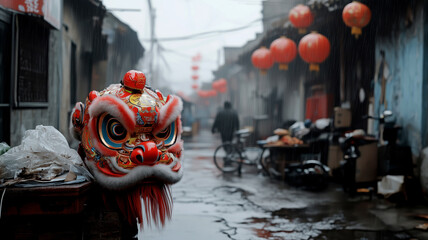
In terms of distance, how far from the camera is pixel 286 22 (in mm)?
14609

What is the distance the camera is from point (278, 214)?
7793 millimetres

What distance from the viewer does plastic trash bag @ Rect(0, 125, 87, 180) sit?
3.86 m

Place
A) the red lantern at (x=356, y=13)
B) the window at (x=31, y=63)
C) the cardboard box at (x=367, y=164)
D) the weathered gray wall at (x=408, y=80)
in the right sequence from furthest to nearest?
the cardboard box at (x=367, y=164)
the red lantern at (x=356, y=13)
the weathered gray wall at (x=408, y=80)
the window at (x=31, y=63)

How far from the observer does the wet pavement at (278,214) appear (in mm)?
6480

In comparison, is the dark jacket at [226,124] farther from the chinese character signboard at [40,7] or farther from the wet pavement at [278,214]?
the chinese character signboard at [40,7]

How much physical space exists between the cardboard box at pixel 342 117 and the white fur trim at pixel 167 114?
8.18 m

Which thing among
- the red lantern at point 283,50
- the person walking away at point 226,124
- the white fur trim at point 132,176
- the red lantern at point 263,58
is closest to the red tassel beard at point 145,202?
the white fur trim at point 132,176

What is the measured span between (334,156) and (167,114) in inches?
315

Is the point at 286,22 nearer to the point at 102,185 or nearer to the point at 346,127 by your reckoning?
the point at 346,127

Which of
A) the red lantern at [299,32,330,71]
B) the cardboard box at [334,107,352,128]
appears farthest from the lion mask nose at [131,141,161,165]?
the cardboard box at [334,107,352,128]

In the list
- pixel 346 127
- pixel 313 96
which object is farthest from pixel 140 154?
pixel 313 96

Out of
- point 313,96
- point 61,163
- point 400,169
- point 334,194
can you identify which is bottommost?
point 334,194

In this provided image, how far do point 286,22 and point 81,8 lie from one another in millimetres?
6369

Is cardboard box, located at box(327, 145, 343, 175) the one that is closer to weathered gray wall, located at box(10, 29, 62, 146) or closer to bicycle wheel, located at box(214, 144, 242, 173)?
bicycle wheel, located at box(214, 144, 242, 173)
